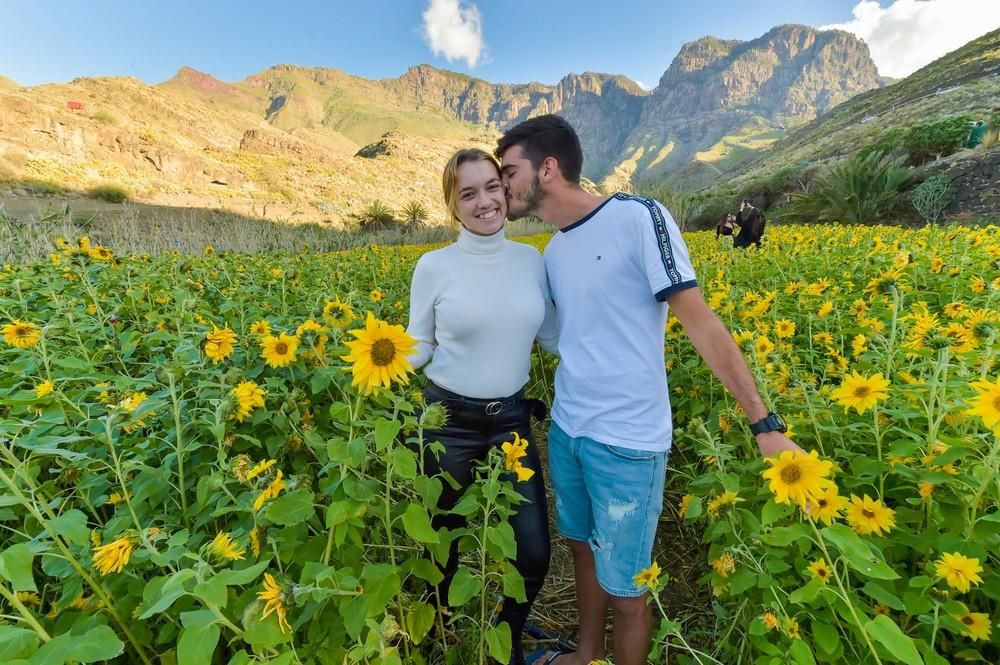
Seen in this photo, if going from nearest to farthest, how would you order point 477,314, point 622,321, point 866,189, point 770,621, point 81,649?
point 81,649
point 770,621
point 622,321
point 477,314
point 866,189

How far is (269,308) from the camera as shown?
2.61 meters

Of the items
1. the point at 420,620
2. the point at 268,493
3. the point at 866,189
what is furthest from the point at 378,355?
the point at 866,189

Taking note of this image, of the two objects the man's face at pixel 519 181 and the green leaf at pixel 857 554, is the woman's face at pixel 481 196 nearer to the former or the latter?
the man's face at pixel 519 181

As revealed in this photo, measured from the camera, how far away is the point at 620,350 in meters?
1.45

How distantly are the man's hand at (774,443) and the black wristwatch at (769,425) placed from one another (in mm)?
11

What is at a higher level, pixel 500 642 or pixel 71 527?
pixel 71 527

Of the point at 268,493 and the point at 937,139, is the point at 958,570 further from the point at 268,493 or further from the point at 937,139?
the point at 937,139

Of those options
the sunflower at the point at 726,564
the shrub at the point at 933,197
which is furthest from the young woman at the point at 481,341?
the shrub at the point at 933,197

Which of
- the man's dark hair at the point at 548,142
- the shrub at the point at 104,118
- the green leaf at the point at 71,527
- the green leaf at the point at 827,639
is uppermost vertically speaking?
the shrub at the point at 104,118

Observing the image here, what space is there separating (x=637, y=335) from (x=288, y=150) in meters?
55.0

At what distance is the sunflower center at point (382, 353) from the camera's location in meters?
1.05

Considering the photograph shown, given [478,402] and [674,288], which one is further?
[478,402]

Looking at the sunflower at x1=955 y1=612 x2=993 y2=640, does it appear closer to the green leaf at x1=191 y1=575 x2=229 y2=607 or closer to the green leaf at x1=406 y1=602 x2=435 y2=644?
the green leaf at x1=406 y1=602 x2=435 y2=644

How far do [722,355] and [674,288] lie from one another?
0.77 ft
